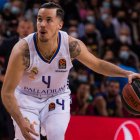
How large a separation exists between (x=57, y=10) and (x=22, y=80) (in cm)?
71

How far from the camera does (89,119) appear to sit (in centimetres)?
696

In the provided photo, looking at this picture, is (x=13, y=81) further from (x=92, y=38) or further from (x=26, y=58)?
(x=92, y=38)

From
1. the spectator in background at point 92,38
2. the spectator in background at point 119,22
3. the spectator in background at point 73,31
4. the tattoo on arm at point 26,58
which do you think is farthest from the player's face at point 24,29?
the spectator in background at point 119,22

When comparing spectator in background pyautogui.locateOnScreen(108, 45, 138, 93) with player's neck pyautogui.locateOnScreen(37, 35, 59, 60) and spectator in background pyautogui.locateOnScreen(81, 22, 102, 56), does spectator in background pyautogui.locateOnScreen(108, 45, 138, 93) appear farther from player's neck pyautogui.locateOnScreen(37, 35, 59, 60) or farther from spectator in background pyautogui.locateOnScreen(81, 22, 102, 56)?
player's neck pyautogui.locateOnScreen(37, 35, 59, 60)

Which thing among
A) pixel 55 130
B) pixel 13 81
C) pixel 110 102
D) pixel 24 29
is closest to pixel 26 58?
pixel 13 81

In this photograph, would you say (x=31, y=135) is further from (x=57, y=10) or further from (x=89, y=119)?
(x=89, y=119)

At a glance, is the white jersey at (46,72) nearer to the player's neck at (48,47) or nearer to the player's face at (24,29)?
the player's neck at (48,47)

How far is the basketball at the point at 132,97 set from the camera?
5.07m

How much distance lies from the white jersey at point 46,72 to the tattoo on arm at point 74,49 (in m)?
0.04

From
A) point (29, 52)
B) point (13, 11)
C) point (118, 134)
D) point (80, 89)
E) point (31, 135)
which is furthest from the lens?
point (13, 11)

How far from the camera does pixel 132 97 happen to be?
5156 millimetres

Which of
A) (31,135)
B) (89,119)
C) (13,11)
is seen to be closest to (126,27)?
(13,11)

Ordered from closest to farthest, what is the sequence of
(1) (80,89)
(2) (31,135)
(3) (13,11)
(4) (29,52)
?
(2) (31,135), (4) (29,52), (1) (80,89), (3) (13,11)

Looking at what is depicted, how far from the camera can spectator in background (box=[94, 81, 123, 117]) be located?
7.90 m
